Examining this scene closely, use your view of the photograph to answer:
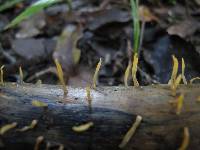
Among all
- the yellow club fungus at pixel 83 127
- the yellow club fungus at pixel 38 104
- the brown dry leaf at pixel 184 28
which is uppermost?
the brown dry leaf at pixel 184 28

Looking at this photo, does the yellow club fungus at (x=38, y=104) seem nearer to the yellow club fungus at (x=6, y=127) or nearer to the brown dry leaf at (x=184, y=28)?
the yellow club fungus at (x=6, y=127)

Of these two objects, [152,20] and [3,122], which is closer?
[3,122]

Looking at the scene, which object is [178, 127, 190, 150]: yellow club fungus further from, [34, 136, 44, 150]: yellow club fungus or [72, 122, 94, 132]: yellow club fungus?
[34, 136, 44, 150]: yellow club fungus

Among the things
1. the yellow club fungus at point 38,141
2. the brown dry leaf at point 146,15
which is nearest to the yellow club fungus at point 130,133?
the yellow club fungus at point 38,141

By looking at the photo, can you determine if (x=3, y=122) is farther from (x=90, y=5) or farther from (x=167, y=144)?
(x=90, y=5)

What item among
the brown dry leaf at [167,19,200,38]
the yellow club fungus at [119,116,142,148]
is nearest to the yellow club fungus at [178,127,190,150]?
the yellow club fungus at [119,116,142,148]

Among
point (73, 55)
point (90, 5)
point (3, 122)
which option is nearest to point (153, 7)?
point (90, 5)
